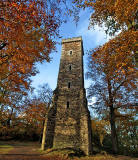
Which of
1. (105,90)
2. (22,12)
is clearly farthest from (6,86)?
(105,90)

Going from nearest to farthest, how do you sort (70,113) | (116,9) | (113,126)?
(116,9) < (113,126) < (70,113)

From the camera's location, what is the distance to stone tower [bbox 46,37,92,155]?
11180mm

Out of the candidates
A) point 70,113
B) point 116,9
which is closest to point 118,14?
point 116,9

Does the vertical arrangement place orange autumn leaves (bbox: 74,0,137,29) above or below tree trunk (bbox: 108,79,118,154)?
above

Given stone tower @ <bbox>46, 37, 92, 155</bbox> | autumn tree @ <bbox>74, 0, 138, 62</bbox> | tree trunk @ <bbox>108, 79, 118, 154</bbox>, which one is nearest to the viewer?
autumn tree @ <bbox>74, 0, 138, 62</bbox>

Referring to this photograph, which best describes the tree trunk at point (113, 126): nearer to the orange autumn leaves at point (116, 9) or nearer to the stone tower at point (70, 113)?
the stone tower at point (70, 113)

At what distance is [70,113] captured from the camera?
1278 centimetres

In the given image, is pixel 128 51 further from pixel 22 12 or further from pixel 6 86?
pixel 6 86

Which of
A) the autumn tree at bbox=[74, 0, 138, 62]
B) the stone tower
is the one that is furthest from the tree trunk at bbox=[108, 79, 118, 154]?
the autumn tree at bbox=[74, 0, 138, 62]

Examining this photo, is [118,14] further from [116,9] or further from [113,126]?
[113,126]

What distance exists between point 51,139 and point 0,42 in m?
10.5

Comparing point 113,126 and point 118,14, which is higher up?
point 118,14

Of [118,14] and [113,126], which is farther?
[113,126]

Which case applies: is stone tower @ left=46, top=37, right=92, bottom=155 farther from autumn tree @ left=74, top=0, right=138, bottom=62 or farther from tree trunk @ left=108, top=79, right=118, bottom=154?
autumn tree @ left=74, top=0, right=138, bottom=62
